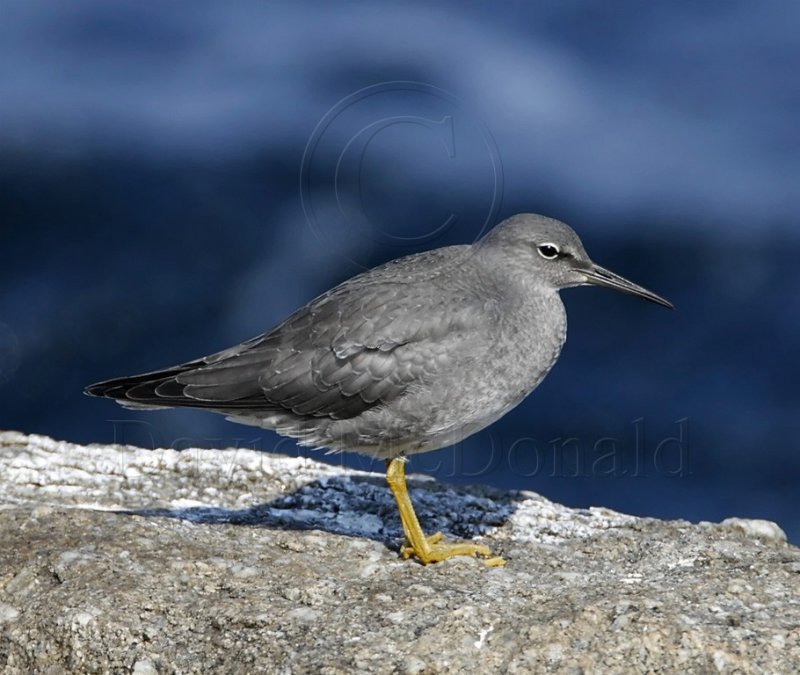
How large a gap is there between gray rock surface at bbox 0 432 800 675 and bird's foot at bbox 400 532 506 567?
0.35ft

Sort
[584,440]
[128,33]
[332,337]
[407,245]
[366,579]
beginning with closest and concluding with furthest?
[366,579]
[332,337]
[584,440]
[407,245]
[128,33]

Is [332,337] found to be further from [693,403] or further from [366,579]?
[693,403]

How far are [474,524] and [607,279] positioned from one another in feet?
6.08

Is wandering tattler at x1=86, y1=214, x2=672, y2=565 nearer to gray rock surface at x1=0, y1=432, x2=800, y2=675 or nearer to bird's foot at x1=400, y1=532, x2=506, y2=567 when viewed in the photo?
bird's foot at x1=400, y1=532, x2=506, y2=567

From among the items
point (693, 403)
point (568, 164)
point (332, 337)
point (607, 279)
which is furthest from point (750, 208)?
point (332, 337)

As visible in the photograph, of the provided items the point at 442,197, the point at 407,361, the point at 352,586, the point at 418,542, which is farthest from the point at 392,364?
the point at 442,197

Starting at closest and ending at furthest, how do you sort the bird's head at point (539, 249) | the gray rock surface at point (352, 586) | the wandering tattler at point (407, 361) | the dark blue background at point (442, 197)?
the gray rock surface at point (352, 586) < the wandering tattler at point (407, 361) < the bird's head at point (539, 249) < the dark blue background at point (442, 197)

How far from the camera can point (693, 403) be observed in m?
14.4

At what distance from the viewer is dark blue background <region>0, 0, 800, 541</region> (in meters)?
14.2

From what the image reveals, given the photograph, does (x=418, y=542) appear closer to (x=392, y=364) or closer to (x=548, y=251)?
(x=392, y=364)

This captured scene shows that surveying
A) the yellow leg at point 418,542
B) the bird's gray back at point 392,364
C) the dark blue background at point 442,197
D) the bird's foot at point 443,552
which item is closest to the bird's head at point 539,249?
the bird's gray back at point 392,364

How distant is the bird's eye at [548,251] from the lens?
768 centimetres

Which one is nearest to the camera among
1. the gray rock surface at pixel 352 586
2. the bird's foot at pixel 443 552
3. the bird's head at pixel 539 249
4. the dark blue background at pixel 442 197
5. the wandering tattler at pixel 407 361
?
the gray rock surface at pixel 352 586

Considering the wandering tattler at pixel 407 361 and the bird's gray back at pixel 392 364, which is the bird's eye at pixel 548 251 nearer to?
the wandering tattler at pixel 407 361
